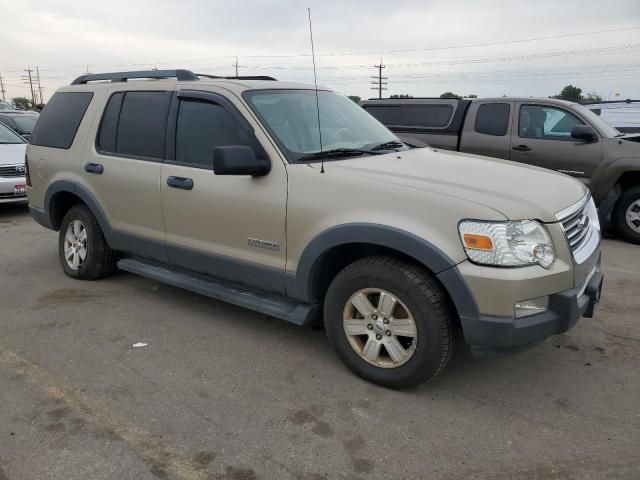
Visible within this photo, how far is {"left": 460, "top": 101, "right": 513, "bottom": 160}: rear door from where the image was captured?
778 cm

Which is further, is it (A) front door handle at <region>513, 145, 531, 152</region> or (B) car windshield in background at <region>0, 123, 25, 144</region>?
(B) car windshield in background at <region>0, 123, 25, 144</region>

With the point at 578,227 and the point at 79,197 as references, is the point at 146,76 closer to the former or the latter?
the point at 79,197

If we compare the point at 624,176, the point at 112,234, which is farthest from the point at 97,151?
the point at 624,176

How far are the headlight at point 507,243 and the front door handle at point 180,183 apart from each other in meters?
2.03

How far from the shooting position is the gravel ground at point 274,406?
2586 mm

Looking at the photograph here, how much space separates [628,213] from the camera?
23.6 ft

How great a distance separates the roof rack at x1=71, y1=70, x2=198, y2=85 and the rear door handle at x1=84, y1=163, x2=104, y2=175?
784 millimetres

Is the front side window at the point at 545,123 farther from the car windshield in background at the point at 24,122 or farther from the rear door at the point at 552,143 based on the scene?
the car windshield in background at the point at 24,122

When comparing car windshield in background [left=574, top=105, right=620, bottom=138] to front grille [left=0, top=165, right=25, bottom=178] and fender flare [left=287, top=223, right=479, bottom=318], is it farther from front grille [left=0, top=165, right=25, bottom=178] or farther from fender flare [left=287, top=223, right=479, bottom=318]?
front grille [left=0, top=165, right=25, bottom=178]

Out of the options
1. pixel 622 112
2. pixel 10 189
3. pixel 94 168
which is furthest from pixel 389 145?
pixel 622 112

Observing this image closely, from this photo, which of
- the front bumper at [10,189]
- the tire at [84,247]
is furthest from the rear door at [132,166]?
the front bumper at [10,189]

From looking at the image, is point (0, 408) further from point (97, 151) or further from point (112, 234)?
point (97, 151)

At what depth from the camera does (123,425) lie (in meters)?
2.88

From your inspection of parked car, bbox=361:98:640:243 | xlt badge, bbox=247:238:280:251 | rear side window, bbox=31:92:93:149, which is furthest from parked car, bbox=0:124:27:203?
xlt badge, bbox=247:238:280:251
